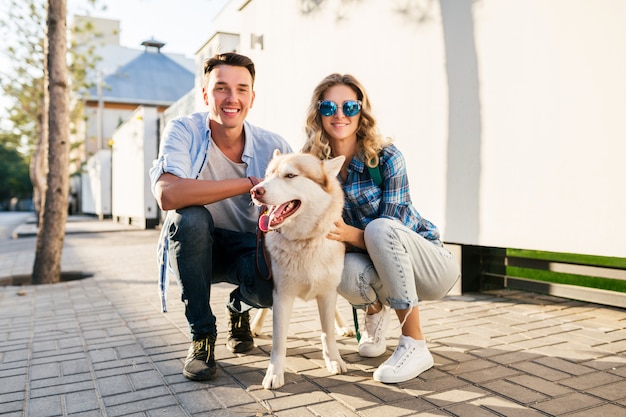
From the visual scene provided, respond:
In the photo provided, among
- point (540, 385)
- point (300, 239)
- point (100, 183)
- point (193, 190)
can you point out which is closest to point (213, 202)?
point (193, 190)

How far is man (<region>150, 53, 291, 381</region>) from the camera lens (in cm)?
272

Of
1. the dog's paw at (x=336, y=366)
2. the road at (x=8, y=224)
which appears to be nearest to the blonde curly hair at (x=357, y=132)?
the dog's paw at (x=336, y=366)

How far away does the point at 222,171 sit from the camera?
3164 mm

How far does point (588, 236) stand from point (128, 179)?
1682 cm

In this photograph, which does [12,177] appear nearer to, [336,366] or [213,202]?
[213,202]

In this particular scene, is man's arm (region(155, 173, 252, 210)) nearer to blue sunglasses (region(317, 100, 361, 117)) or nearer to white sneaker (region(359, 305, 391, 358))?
blue sunglasses (region(317, 100, 361, 117))

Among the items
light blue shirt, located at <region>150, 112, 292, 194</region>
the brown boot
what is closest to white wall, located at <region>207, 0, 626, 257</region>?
light blue shirt, located at <region>150, 112, 292, 194</region>

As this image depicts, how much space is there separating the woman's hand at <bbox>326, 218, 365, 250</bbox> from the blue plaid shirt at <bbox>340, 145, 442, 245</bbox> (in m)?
0.19

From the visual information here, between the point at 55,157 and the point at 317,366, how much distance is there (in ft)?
16.9

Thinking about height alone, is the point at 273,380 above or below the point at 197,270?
below

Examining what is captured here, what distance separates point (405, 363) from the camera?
8.39ft

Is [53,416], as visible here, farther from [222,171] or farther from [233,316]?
[222,171]

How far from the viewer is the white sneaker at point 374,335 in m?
2.95

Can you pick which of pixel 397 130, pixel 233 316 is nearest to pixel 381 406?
pixel 233 316
